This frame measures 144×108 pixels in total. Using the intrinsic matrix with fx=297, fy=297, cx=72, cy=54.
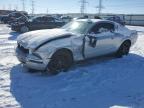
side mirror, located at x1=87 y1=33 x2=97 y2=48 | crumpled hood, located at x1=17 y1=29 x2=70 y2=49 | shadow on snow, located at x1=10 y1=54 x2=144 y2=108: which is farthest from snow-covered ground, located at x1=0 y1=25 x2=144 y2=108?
crumpled hood, located at x1=17 y1=29 x2=70 y2=49

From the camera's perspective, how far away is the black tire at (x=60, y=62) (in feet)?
28.0

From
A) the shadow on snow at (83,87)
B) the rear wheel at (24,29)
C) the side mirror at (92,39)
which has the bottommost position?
the shadow on snow at (83,87)

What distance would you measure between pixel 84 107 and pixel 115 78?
8.17 ft

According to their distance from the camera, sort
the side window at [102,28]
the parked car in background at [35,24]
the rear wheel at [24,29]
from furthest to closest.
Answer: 1. the parked car in background at [35,24]
2. the rear wheel at [24,29]
3. the side window at [102,28]

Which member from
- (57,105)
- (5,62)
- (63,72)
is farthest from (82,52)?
(57,105)

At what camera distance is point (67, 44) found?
878cm

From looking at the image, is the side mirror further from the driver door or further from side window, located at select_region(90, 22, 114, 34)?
side window, located at select_region(90, 22, 114, 34)

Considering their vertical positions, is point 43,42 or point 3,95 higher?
point 43,42

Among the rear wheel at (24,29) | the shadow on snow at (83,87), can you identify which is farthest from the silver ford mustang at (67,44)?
the rear wheel at (24,29)

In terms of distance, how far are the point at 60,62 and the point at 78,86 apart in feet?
4.49

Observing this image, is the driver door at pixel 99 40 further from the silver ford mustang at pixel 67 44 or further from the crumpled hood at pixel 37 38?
the crumpled hood at pixel 37 38

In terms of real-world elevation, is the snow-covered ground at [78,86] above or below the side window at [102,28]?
A: below

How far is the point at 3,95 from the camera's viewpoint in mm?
6684

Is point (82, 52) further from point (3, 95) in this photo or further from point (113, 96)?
point (3, 95)
